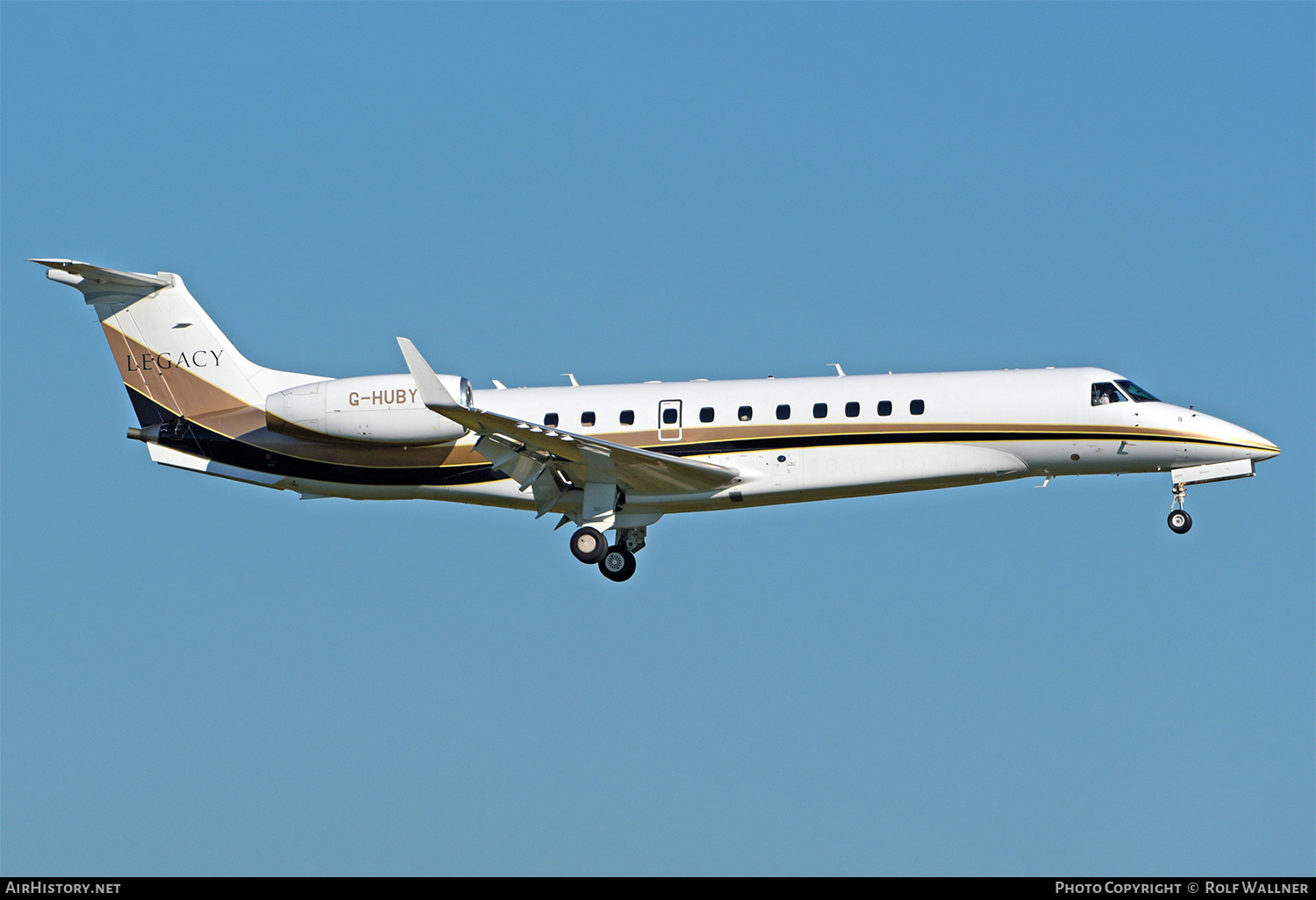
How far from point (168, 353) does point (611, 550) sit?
9159 millimetres

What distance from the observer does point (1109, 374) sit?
89.2 ft

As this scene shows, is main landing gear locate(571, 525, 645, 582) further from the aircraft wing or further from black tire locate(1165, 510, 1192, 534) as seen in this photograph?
black tire locate(1165, 510, 1192, 534)

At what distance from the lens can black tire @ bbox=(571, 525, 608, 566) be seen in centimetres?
2784

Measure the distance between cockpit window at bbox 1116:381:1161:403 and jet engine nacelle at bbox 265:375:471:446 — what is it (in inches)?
454

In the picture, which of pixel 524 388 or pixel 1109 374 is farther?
pixel 524 388

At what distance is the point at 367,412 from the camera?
89.5 feet

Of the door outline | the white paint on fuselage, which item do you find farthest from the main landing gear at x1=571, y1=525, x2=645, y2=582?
the door outline

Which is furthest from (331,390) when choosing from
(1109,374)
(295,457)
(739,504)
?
(1109,374)

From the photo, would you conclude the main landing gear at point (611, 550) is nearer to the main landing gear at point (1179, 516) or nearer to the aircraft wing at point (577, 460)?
the aircraft wing at point (577, 460)

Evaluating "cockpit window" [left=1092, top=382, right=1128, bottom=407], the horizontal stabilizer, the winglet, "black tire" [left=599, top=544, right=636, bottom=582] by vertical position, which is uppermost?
the horizontal stabilizer

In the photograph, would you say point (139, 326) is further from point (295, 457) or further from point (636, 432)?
point (636, 432)
